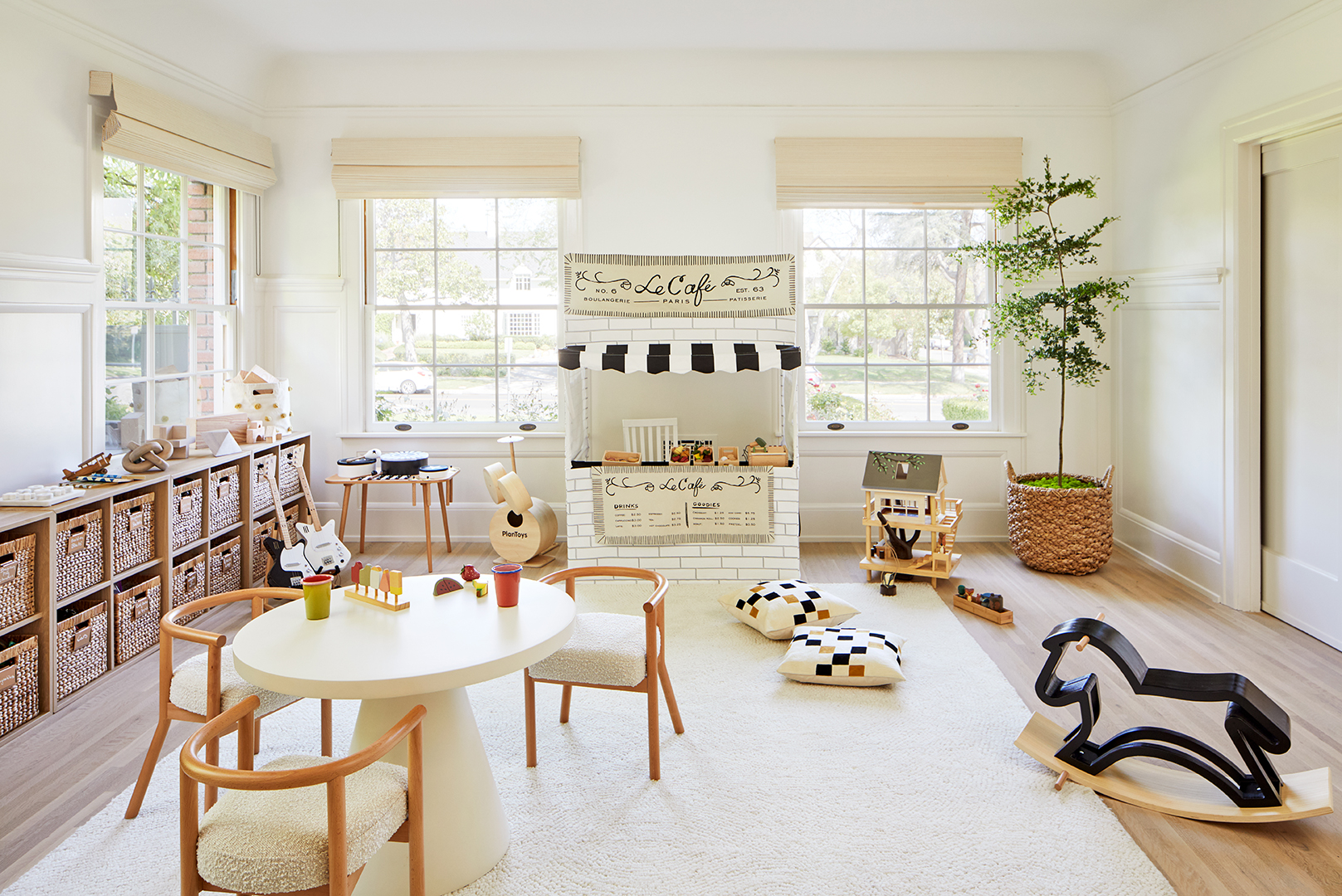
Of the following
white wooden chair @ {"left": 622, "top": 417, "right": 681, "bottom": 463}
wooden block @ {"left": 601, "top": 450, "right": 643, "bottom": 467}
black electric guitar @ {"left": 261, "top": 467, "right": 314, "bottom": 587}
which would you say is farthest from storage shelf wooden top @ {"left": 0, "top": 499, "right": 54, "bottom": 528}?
white wooden chair @ {"left": 622, "top": 417, "right": 681, "bottom": 463}

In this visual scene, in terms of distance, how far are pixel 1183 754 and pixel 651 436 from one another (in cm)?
337

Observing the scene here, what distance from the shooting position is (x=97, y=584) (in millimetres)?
3402

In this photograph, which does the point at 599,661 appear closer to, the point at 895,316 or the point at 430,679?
the point at 430,679

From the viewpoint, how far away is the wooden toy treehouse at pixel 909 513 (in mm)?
4672

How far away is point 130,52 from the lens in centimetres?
424

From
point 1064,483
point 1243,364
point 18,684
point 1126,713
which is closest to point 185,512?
point 18,684

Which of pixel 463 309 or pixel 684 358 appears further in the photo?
pixel 463 309

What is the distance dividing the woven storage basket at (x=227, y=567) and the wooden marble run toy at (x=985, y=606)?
3624 mm

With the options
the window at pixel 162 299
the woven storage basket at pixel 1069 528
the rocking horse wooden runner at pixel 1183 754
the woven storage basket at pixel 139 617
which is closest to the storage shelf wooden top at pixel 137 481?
the window at pixel 162 299

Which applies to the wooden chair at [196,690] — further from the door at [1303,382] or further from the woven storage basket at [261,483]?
the door at [1303,382]

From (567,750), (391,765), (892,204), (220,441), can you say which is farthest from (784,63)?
(391,765)

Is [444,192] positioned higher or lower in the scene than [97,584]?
higher

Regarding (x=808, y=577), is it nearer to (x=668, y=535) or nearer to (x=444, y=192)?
(x=668, y=535)

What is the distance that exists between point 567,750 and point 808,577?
2.38 m
